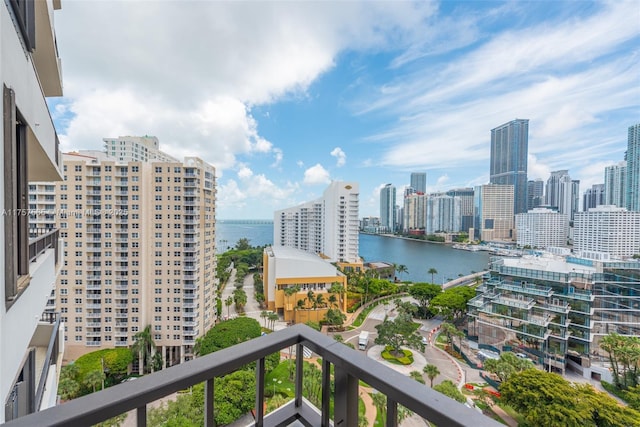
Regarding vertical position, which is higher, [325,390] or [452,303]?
[325,390]

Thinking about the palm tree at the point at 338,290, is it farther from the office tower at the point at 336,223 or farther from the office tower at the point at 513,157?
the office tower at the point at 513,157

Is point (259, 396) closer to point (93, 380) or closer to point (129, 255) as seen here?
point (93, 380)

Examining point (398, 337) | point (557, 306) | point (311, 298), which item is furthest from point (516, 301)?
point (311, 298)

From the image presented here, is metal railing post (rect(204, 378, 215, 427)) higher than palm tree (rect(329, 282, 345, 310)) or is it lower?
higher

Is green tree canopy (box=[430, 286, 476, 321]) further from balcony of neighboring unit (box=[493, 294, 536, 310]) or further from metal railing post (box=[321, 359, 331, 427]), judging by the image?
metal railing post (box=[321, 359, 331, 427])

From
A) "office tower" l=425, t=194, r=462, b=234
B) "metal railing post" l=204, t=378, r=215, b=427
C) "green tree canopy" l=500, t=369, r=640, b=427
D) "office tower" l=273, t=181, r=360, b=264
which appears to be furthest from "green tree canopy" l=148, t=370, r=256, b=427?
"office tower" l=425, t=194, r=462, b=234
